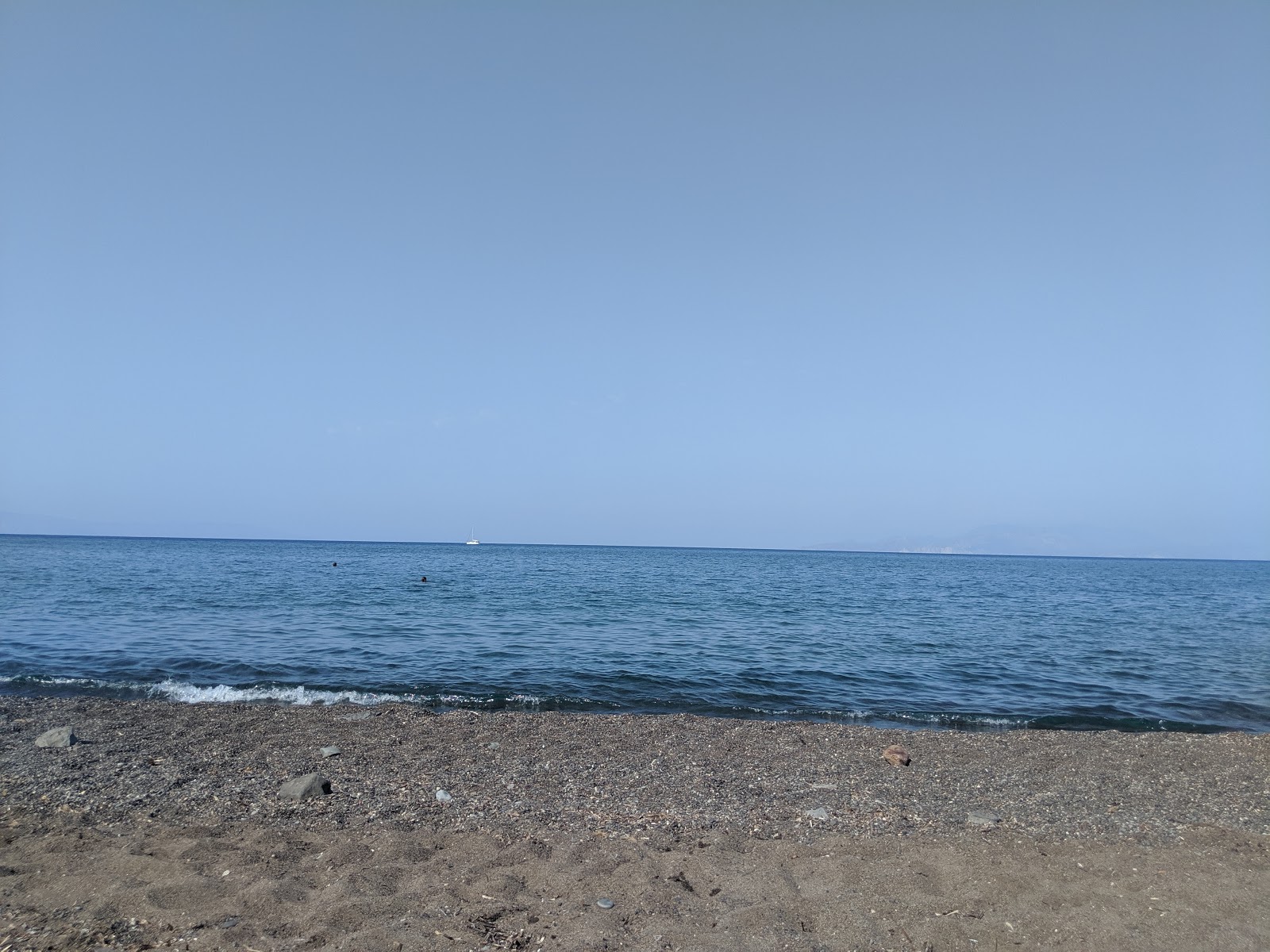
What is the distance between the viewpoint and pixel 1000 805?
10.3 meters

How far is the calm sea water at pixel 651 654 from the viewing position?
1864cm

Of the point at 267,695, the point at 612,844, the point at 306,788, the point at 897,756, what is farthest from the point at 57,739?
the point at 897,756

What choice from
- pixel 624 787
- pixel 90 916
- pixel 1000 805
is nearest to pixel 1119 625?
pixel 1000 805

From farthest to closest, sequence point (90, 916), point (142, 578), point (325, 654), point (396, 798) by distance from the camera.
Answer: point (142, 578)
point (325, 654)
point (396, 798)
point (90, 916)

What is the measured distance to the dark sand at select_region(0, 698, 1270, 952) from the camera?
646 centimetres

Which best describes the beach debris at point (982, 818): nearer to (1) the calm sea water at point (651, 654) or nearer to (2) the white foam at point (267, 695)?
(1) the calm sea water at point (651, 654)

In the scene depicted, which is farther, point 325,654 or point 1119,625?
point 1119,625

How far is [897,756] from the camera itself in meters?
12.8

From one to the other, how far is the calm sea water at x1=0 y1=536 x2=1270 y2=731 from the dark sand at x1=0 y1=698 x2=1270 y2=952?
190 inches

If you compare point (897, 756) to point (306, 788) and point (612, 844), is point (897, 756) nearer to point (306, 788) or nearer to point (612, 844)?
point (612, 844)

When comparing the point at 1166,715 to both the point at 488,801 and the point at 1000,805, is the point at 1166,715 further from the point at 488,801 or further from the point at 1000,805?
the point at 488,801

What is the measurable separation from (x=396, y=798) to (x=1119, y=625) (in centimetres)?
4027

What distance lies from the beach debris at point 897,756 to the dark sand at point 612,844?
0.95 feet

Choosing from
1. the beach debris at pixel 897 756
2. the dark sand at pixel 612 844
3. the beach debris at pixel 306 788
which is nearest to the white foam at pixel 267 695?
the dark sand at pixel 612 844
